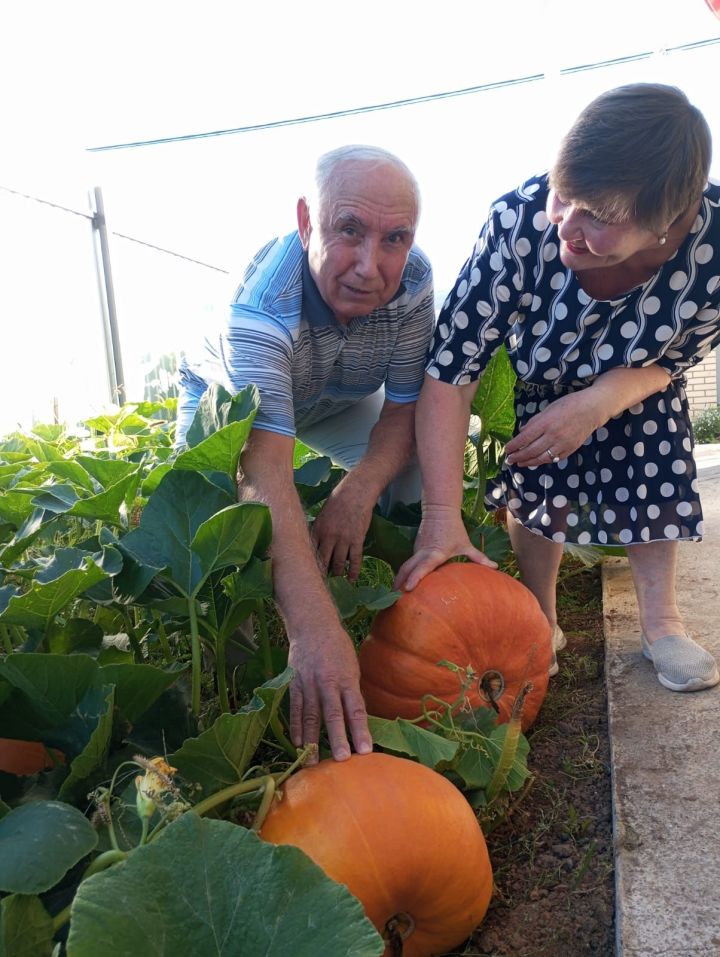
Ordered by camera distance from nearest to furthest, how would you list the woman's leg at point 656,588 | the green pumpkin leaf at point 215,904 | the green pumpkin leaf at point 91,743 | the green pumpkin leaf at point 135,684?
the green pumpkin leaf at point 215,904 → the green pumpkin leaf at point 91,743 → the green pumpkin leaf at point 135,684 → the woman's leg at point 656,588

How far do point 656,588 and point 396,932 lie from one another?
110 cm

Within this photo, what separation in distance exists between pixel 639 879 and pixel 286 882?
611 millimetres

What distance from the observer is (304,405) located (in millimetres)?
2156

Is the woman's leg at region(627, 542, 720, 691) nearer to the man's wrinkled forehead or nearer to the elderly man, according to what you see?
the elderly man

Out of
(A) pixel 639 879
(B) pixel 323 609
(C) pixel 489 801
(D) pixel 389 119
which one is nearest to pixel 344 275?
(B) pixel 323 609

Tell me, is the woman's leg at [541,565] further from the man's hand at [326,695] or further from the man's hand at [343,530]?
the man's hand at [326,695]

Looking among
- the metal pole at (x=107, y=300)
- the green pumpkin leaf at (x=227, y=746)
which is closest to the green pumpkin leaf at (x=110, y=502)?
the green pumpkin leaf at (x=227, y=746)

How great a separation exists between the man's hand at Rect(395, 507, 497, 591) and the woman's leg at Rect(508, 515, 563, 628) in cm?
40

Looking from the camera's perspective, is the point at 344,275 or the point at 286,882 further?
the point at 344,275

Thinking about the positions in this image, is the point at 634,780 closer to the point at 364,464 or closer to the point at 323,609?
the point at 323,609

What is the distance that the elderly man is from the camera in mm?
1317

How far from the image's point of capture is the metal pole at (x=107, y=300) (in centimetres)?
556

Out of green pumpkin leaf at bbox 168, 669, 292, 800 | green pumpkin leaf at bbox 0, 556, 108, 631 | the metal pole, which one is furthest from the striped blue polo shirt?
the metal pole

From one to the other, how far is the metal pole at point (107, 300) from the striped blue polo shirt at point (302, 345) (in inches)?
143
